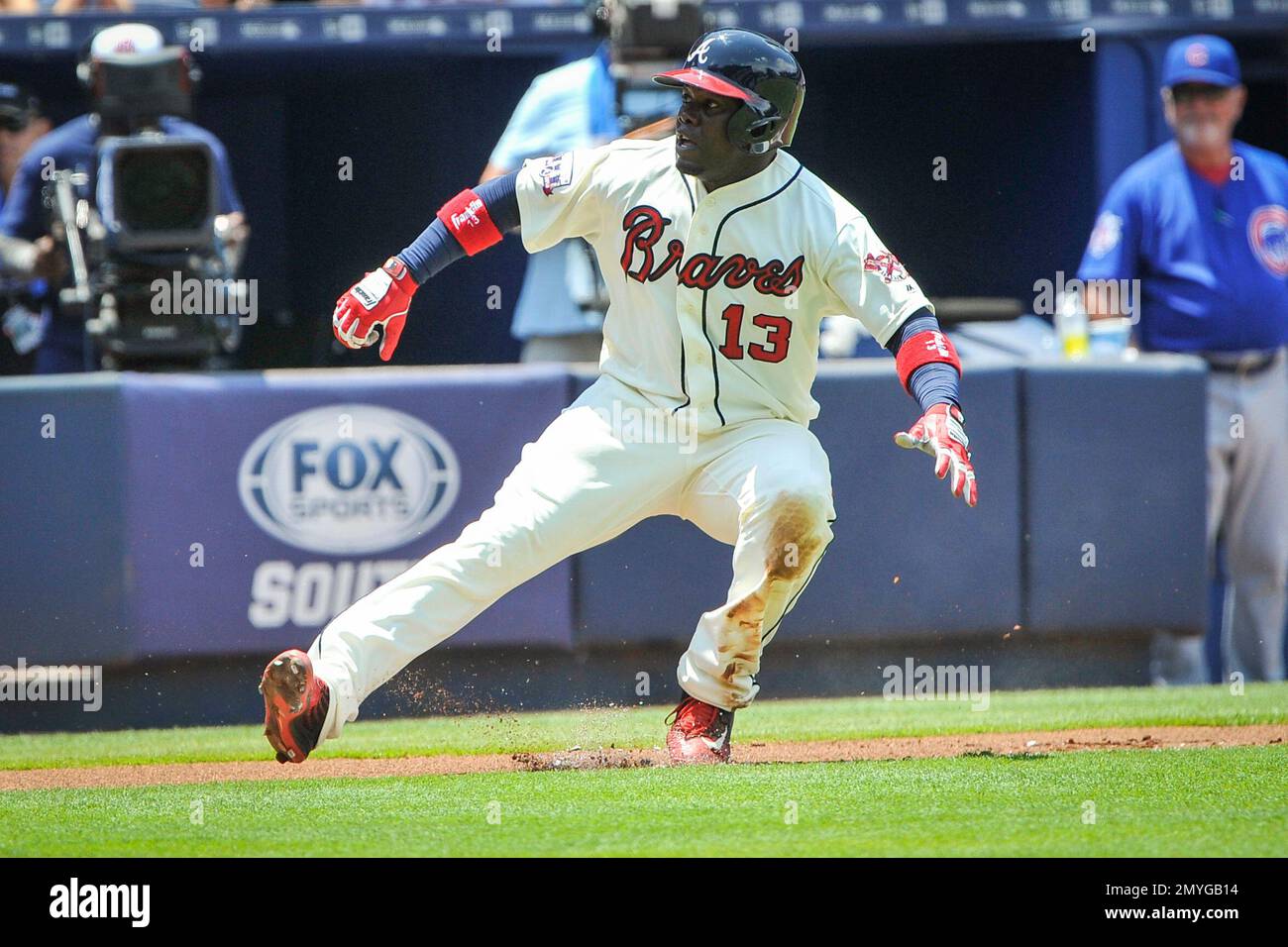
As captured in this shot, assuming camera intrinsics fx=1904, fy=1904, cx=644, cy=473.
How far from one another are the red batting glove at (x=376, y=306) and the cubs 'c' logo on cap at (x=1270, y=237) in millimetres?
4088

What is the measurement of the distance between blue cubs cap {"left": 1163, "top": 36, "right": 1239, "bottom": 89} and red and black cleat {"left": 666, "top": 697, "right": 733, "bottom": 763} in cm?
394

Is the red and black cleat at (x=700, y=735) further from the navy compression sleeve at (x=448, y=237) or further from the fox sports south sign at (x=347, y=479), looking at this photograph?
the fox sports south sign at (x=347, y=479)

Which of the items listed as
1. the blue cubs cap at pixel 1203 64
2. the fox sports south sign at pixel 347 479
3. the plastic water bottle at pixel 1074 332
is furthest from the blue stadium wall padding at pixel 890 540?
the blue cubs cap at pixel 1203 64

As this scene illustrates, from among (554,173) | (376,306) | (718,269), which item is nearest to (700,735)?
(718,269)

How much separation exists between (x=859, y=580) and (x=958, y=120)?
338cm

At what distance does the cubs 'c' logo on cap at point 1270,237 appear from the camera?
7.69 metres

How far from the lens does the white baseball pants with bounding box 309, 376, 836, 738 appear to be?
4.73 m

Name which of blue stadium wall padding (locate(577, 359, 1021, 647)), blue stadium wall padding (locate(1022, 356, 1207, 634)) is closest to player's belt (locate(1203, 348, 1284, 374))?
blue stadium wall padding (locate(1022, 356, 1207, 634))

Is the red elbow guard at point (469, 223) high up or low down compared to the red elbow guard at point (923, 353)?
up

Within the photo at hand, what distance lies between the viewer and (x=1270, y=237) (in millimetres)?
7738

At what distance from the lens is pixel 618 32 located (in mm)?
7191

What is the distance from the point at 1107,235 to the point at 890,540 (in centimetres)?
163

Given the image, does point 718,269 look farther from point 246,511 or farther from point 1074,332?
point 1074,332

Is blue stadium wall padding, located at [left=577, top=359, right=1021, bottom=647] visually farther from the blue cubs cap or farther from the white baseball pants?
the white baseball pants
